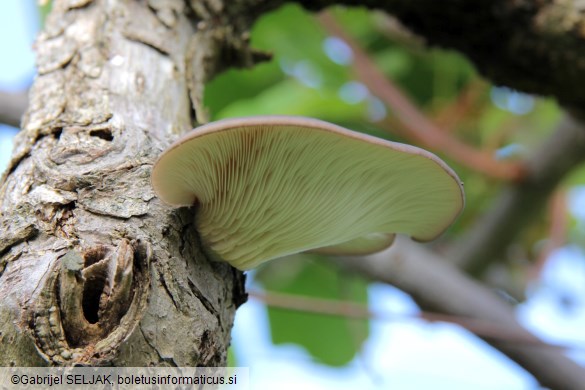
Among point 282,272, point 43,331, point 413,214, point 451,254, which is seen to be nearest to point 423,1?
point 413,214

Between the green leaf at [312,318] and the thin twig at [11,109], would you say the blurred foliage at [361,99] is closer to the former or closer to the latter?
→ the green leaf at [312,318]

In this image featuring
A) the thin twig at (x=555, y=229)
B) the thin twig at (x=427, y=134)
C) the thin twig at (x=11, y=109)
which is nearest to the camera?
the thin twig at (x=11, y=109)

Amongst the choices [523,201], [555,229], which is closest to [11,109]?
[523,201]

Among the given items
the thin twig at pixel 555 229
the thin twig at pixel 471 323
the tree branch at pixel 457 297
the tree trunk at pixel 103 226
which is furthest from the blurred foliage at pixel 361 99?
the tree trunk at pixel 103 226

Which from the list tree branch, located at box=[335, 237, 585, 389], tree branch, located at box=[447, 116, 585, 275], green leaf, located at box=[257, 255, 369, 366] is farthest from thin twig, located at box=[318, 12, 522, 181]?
green leaf, located at box=[257, 255, 369, 366]

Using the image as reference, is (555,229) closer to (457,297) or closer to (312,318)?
(457,297)

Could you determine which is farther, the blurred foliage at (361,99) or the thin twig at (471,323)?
the blurred foliage at (361,99)
